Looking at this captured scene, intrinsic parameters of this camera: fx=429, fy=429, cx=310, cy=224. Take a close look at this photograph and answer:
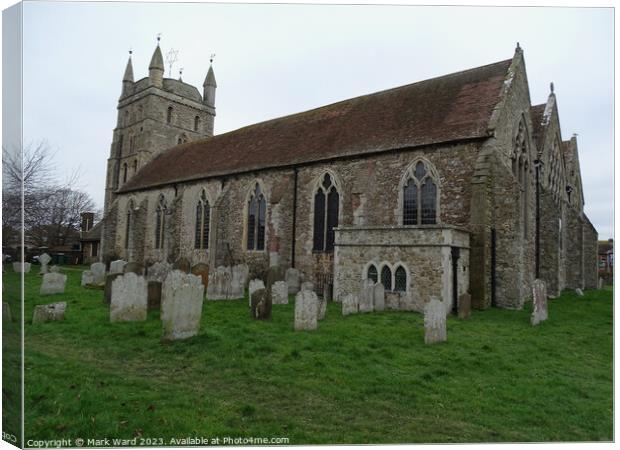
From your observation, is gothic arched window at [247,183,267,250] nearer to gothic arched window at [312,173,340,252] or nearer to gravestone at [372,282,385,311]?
gothic arched window at [312,173,340,252]

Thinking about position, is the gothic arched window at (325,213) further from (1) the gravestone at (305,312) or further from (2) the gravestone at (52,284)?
(2) the gravestone at (52,284)

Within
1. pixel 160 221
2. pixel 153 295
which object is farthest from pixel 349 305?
pixel 160 221

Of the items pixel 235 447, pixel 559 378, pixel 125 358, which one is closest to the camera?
pixel 235 447

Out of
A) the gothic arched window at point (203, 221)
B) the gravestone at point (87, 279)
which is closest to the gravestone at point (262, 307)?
the gravestone at point (87, 279)

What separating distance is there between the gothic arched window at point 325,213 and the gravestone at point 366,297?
191 inches

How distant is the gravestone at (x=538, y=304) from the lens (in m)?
11.1

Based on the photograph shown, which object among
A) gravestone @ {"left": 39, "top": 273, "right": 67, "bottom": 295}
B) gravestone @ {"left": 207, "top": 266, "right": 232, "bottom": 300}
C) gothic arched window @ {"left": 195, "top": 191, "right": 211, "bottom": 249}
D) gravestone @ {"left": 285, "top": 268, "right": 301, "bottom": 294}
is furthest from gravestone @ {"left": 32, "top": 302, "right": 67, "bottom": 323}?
gothic arched window @ {"left": 195, "top": 191, "right": 211, "bottom": 249}

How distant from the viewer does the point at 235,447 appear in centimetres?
445

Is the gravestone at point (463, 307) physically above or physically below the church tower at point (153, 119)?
below

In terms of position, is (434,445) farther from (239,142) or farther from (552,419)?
(239,142)

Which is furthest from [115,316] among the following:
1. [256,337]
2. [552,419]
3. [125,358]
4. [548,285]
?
[548,285]

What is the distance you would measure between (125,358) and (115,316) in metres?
3.12

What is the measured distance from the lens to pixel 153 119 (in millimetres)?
33688

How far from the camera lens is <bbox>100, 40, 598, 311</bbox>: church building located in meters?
13.4
